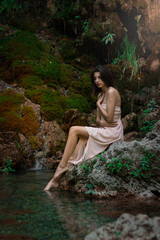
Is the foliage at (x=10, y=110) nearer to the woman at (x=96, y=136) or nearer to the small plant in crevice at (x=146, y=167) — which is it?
the woman at (x=96, y=136)

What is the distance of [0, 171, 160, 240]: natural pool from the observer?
1910mm

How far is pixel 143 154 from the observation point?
11.4 ft

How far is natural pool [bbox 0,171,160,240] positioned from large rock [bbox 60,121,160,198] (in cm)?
22

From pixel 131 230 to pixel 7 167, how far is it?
4795 mm

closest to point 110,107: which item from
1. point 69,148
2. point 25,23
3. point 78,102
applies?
point 69,148

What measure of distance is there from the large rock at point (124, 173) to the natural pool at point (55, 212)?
225 mm

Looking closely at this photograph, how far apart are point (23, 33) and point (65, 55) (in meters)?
1.87

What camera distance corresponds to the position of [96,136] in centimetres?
388

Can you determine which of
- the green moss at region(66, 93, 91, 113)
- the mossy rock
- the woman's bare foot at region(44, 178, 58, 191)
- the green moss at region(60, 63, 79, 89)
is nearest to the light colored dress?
the woman's bare foot at region(44, 178, 58, 191)

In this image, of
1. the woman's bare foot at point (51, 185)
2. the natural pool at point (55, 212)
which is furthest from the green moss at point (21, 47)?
the natural pool at point (55, 212)

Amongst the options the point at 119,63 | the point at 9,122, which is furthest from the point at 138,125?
the point at 9,122

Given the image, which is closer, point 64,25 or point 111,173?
point 111,173

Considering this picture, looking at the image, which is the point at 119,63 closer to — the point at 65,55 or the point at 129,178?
the point at 65,55

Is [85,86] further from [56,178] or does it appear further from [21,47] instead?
[56,178]
